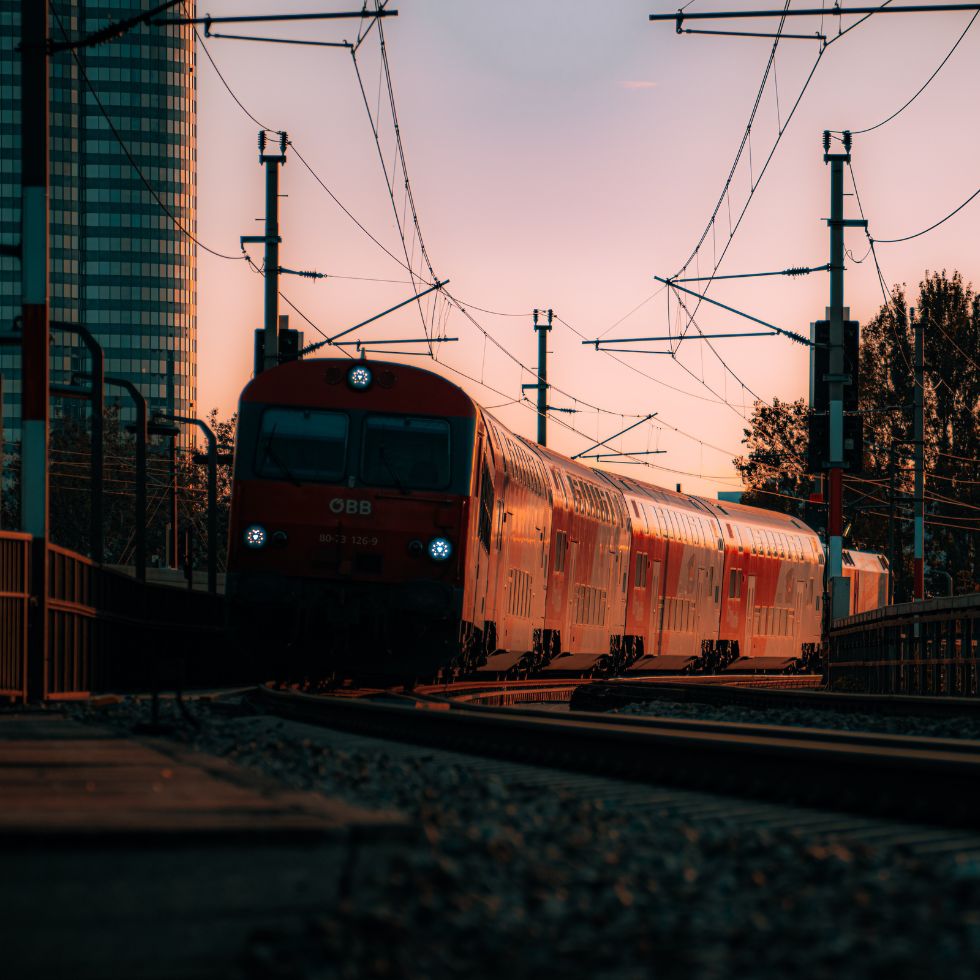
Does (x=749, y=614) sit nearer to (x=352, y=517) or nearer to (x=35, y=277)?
(x=352, y=517)

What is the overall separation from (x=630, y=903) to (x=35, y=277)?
1190cm

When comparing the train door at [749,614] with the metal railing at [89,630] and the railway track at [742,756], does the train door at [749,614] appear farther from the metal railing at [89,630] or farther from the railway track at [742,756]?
the railway track at [742,756]

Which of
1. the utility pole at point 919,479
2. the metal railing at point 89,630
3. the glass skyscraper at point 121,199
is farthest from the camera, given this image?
the glass skyscraper at point 121,199

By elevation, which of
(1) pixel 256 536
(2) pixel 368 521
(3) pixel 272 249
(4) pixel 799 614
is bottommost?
(4) pixel 799 614

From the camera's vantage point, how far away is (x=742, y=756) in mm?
7992

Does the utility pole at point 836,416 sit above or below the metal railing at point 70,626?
above

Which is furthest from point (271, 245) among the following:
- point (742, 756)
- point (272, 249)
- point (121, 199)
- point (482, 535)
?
point (121, 199)

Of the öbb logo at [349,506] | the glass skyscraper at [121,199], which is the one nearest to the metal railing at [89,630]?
the öbb logo at [349,506]

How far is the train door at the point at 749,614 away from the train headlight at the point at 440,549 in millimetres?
18563

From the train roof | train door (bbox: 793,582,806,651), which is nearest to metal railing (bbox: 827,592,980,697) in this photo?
the train roof

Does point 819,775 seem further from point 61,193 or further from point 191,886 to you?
point 61,193

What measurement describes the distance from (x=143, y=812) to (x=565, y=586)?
17.9 meters

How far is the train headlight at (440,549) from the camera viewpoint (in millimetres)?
16469

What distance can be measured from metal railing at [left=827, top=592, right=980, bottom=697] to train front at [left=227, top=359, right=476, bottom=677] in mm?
5381
